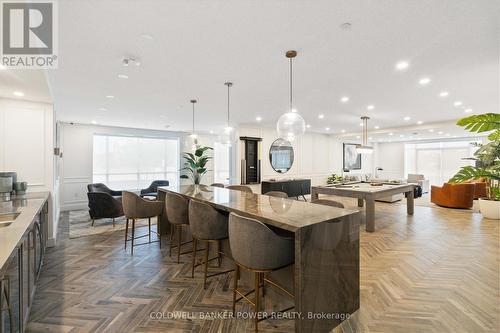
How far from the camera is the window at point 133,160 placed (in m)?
7.86

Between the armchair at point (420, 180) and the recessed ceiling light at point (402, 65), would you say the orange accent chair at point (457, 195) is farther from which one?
the recessed ceiling light at point (402, 65)

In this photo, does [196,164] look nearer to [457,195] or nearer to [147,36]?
[147,36]

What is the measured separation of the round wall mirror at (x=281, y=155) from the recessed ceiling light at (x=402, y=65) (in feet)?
18.2

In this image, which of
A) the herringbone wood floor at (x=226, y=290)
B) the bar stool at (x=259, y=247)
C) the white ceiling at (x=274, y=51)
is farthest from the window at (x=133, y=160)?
the bar stool at (x=259, y=247)

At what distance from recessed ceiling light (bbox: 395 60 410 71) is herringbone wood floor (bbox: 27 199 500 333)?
2.69 meters

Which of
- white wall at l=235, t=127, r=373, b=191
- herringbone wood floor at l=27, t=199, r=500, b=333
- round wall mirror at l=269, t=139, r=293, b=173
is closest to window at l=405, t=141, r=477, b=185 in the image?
white wall at l=235, t=127, r=373, b=191

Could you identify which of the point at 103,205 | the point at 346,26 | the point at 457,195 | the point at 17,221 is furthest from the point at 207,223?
the point at 457,195

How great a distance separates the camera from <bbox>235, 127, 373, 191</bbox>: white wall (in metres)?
8.29

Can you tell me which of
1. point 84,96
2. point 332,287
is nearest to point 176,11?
point 332,287

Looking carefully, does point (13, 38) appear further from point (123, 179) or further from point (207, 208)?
point (123, 179)

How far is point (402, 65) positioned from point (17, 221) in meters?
4.64

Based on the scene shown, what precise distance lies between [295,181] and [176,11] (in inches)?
279

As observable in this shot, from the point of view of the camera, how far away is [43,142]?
12.8 ft

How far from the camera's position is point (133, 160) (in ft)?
27.9
